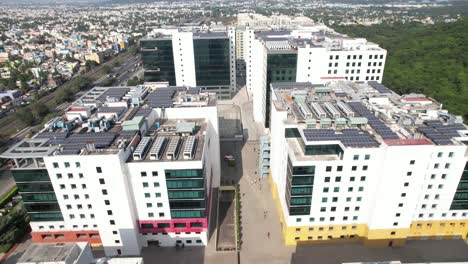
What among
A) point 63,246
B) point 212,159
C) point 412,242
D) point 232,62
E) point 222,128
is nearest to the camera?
point 63,246


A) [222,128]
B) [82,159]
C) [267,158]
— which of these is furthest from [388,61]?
[82,159]

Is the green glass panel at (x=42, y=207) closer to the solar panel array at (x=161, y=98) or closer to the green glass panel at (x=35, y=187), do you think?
the green glass panel at (x=35, y=187)

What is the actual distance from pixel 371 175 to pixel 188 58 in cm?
9981

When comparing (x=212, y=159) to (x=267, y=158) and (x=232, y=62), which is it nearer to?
(x=267, y=158)

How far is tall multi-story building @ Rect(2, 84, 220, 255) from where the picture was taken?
169 ft

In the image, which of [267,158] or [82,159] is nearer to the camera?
[82,159]

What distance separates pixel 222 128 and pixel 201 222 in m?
59.1

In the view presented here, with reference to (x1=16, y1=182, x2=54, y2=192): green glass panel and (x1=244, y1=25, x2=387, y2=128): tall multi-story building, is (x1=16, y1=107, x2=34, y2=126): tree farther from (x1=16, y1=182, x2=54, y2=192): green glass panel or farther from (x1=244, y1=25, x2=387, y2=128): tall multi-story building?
(x1=244, y1=25, x2=387, y2=128): tall multi-story building

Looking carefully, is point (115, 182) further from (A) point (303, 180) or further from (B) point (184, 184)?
(A) point (303, 180)

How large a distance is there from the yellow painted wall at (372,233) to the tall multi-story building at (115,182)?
18.9 meters

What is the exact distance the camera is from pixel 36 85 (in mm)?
Result: 167375

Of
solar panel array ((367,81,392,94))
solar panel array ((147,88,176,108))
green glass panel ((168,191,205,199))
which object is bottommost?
green glass panel ((168,191,205,199))

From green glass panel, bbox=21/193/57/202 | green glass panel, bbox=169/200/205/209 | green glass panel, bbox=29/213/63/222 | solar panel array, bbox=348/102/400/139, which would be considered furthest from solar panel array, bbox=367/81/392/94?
green glass panel, bbox=29/213/63/222

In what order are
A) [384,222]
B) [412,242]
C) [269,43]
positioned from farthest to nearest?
[269,43], [412,242], [384,222]
